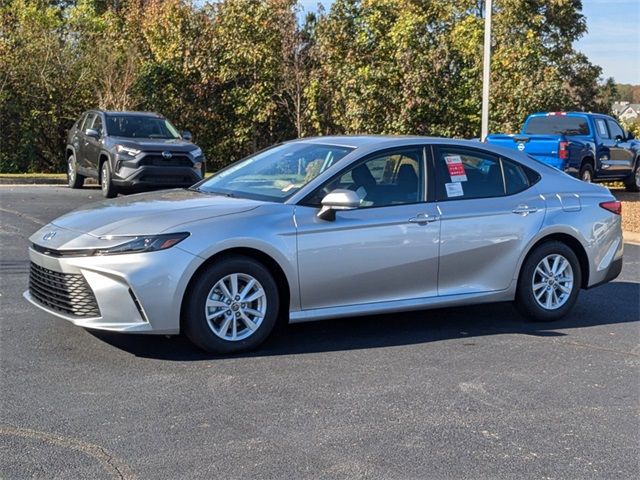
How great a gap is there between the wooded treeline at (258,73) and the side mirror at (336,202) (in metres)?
17.7

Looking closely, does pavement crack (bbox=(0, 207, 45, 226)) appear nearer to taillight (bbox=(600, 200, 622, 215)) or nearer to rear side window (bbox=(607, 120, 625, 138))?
taillight (bbox=(600, 200, 622, 215))

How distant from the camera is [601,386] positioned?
560cm

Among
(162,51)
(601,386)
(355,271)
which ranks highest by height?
(162,51)

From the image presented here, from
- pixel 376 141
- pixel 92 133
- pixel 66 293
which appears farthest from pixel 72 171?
pixel 66 293

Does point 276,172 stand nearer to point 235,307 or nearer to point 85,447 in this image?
point 235,307

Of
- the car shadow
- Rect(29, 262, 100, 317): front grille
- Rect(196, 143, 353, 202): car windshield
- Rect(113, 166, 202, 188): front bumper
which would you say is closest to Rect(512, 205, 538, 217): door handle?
the car shadow

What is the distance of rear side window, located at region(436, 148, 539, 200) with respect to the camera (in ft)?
22.6

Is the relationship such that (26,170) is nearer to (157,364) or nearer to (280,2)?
(280,2)

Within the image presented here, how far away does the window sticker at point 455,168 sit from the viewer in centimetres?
693

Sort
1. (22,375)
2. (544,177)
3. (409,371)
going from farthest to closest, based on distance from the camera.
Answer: (544,177) < (409,371) < (22,375)

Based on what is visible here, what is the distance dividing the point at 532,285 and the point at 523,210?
0.62 metres

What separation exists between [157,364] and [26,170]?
22.1m

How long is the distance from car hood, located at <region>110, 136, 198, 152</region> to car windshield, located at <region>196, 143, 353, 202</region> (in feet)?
30.1

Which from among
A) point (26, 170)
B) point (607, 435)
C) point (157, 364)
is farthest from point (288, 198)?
point (26, 170)
